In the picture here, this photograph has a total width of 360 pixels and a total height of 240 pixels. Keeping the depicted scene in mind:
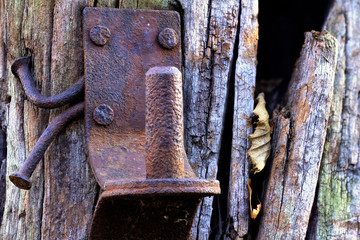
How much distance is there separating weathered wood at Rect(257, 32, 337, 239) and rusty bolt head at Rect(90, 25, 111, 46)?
0.62m

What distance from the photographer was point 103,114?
4.36 feet

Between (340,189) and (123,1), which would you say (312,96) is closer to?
(340,189)

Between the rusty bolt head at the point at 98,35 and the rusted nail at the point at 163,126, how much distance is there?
36 centimetres

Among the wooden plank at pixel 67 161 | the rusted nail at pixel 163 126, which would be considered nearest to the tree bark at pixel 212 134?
the wooden plank at pixel 67 161

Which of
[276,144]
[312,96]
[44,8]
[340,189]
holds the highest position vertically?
[44,8]

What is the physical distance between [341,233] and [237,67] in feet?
2.10

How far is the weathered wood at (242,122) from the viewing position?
143cm

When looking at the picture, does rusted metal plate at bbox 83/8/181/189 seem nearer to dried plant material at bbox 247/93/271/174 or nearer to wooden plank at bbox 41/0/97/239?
wooden plank at bbox 41/0/97/239

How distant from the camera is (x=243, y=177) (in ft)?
4.77

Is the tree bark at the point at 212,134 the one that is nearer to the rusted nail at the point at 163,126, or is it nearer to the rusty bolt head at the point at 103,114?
the rusty bolt head at the point at 103,114

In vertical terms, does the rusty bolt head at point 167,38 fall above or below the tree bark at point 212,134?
above

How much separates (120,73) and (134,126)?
0.16 metres

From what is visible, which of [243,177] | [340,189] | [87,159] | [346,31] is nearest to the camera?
[87,159]

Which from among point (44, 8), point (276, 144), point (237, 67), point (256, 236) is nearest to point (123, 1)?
point (44, 8)
